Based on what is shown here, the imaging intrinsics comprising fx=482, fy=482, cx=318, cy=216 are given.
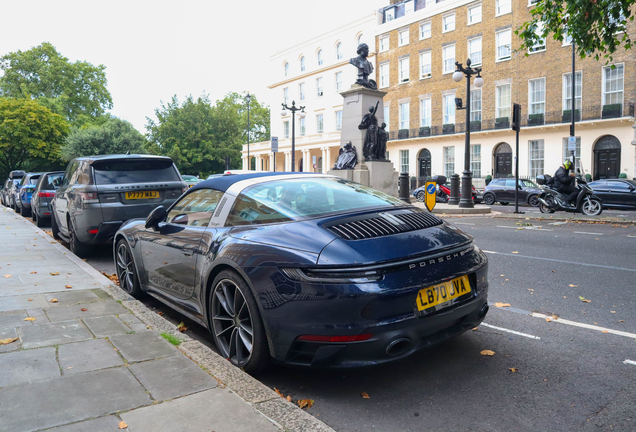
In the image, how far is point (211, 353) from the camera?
344 cm

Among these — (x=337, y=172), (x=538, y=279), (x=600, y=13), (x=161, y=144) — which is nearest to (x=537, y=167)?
(x=337, y=172)

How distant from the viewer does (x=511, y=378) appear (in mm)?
3262

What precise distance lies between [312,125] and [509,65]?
77.3ft

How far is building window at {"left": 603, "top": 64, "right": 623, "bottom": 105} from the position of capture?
29781 millimetres

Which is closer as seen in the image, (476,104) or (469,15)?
(476,104)

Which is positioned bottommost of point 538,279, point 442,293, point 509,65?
point 538,279

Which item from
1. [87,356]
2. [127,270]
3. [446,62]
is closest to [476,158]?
[446,62]

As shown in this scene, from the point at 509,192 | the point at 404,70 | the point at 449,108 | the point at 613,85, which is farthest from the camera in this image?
the point at 404,70

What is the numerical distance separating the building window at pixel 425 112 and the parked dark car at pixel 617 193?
2194cm

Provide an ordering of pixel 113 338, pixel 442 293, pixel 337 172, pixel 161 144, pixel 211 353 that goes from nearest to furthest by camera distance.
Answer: pixel 442 293 < pixel 211 353 < pixel 113 338 < pixel 337 172 < pixel 161 144

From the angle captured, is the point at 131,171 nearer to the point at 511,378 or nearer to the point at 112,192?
the point at 112,192

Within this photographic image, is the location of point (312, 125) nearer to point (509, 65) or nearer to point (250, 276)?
point (509, 65)

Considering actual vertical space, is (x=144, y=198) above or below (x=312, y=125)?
below

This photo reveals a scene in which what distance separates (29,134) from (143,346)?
1980 inches
